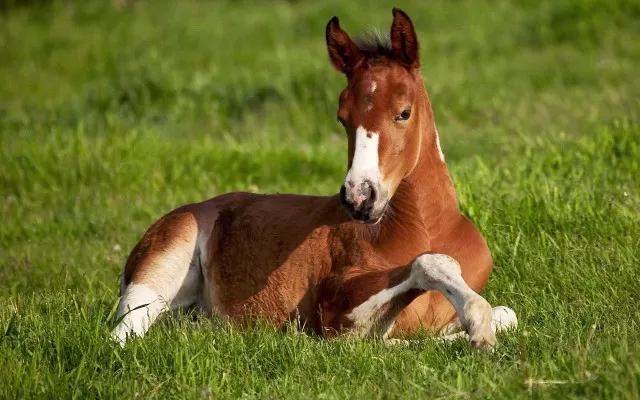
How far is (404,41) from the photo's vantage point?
543 cm

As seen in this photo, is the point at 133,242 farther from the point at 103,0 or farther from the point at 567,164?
the point at 103,0

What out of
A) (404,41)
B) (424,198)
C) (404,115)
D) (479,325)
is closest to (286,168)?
(424,198)

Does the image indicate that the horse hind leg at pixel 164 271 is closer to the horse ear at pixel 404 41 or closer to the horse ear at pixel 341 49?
the horse ear at pixel 341 49

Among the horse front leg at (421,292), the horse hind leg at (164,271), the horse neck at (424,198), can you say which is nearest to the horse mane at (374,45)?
the horse neck at (424,198)

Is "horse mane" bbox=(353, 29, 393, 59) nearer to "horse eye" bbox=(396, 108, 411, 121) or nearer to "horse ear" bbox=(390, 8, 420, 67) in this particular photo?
"horse ear" bbox=(390, 8, 420, 67)

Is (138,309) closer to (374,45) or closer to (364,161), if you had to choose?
(364,161)

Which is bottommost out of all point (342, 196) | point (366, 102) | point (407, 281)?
point (407, 281)

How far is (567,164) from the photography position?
7.94 metres

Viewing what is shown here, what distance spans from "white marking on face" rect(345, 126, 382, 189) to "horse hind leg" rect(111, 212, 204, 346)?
1.41 m

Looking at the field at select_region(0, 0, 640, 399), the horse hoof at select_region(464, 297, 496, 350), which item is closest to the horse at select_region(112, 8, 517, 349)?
the horse hoof at select_region(464, 297, 496, 350)

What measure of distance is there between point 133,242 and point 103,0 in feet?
35.8

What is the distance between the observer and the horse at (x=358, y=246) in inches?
202

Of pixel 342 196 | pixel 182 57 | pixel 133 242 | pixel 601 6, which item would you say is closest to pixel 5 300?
pixel 133 242

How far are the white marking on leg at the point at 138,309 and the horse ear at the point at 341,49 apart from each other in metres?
1.51
